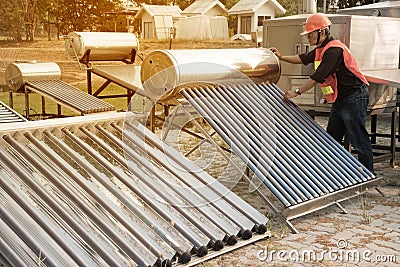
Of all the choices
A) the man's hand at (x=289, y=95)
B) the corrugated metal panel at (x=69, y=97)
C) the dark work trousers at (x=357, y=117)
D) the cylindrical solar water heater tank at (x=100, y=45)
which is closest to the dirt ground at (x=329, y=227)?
the dark work trousers at (x=357, y=117)

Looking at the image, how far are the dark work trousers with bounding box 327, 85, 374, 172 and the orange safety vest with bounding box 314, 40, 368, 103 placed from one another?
101 millimetres

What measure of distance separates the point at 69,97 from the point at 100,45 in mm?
1783

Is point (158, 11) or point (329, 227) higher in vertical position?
point (158, 11)

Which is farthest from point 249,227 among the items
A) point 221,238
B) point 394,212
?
point 394,212

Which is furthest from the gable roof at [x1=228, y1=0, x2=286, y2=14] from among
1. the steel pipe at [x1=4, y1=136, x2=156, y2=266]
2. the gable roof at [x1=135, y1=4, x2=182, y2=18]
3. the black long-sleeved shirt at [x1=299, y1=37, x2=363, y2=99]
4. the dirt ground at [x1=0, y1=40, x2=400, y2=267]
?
the steel pipe at [x1=4, y1=136, x2=156, y2=266]

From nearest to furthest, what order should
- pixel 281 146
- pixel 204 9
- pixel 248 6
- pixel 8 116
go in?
pixel 281 146, pixel 8 116, pixel 204 9, pixel 248 6

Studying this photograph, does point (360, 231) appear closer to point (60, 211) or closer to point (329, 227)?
point (329, 227)

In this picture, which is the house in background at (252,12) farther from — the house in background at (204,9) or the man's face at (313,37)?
the man's face at (313,37)

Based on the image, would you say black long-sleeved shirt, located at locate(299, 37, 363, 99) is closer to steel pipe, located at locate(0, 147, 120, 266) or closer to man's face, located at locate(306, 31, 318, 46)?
man's face, located at locate(306, 31, 318, 46)

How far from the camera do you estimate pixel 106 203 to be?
3818 millimetres

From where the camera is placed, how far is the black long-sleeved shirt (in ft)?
19.7

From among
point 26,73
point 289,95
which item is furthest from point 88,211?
point 26,73

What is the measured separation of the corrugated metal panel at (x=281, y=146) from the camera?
15.9 ft

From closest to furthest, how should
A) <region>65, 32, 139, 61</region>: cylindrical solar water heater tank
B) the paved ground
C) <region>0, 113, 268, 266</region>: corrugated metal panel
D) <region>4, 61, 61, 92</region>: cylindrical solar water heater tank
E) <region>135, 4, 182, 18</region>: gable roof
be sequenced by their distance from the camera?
<region>0, 113, 268, 266</region>: corrugated metal panel, the paved ground, <region>4, 61, 61, 92</region>: cylindrical solar water heater tank, <region>65, 32, 139, 61</region>: cylindrical solar water heater tank, <region>135, 4, 182, 18</region>: gable roof
